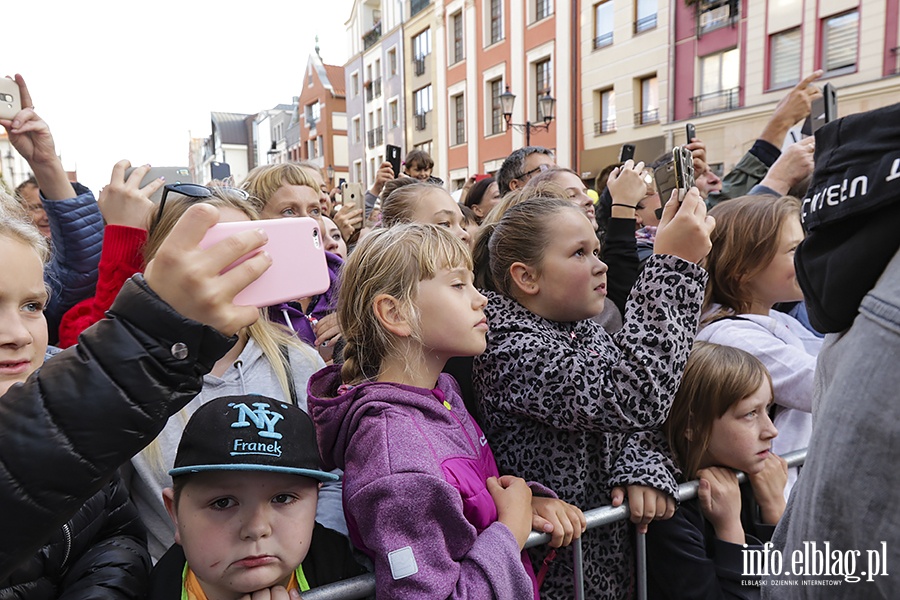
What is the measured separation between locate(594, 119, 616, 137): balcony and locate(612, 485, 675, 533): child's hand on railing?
666 inches

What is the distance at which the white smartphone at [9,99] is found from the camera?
77.3 inches

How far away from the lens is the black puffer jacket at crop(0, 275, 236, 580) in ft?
2.34

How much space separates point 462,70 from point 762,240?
73.7 ft

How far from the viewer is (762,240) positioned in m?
2.34

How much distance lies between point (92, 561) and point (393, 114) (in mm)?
29256

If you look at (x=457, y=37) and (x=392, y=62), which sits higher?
(x=392, y=62)

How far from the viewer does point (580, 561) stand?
5.29ft

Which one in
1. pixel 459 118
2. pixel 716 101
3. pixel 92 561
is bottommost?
pixel 92 561

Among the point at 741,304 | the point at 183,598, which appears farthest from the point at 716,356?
the point at 183,598

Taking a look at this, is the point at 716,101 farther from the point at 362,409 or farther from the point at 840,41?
the point at 362,409

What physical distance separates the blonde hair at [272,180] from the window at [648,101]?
14993 mm

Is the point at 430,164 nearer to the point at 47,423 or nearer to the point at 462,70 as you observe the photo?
the point at 47,423

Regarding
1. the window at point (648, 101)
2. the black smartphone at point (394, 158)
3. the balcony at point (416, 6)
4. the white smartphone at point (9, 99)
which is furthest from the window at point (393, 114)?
the white smartphone at point (9, 99)

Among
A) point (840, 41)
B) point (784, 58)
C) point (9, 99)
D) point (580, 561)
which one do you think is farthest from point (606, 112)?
point (580, 561)
